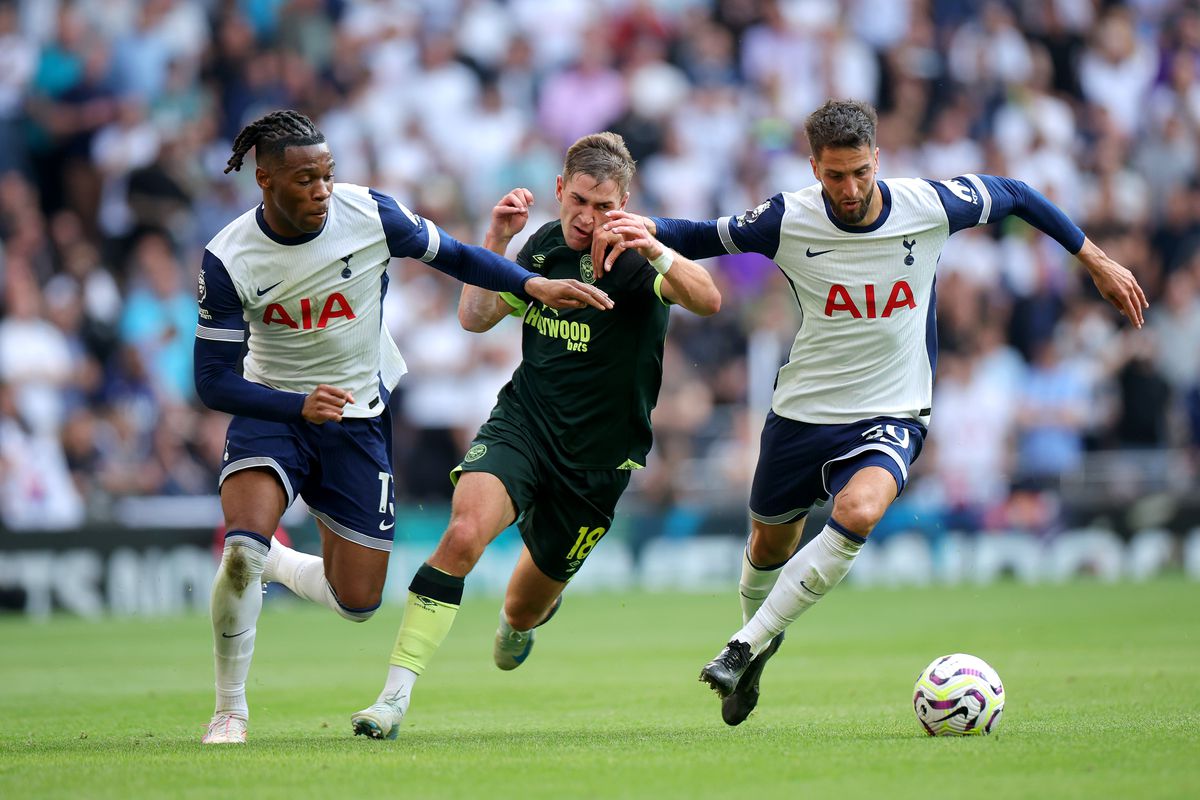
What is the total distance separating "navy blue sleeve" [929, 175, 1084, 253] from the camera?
865 centimetres

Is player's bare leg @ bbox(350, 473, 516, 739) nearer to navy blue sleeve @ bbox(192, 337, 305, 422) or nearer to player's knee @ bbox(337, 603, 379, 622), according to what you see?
player's knee @ bbox(337, 603, 379, 622)

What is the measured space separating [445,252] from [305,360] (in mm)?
906

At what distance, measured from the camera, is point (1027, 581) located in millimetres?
19234

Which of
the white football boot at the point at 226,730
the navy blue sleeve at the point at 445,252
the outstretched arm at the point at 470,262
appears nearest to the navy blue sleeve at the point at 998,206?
the outstretched arm at the point at 470,262

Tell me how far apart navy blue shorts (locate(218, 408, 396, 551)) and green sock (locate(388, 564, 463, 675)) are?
63cm

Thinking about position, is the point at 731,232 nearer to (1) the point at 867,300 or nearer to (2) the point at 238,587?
(1) the point at 867,300

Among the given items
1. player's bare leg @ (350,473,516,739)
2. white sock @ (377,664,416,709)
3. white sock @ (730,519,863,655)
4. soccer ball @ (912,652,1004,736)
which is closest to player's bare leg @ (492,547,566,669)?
Result: player's bare leg @ (350,473,516,739)

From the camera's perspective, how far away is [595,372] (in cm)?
870

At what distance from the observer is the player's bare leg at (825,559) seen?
8.00 m

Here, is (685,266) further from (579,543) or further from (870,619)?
(870,619)

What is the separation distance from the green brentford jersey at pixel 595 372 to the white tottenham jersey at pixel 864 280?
62 centimetres

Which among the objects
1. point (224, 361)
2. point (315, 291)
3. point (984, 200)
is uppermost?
point (984, 200)

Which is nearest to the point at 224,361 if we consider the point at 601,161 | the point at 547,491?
the point at 547,491

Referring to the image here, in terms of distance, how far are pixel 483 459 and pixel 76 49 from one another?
13.8 meters
